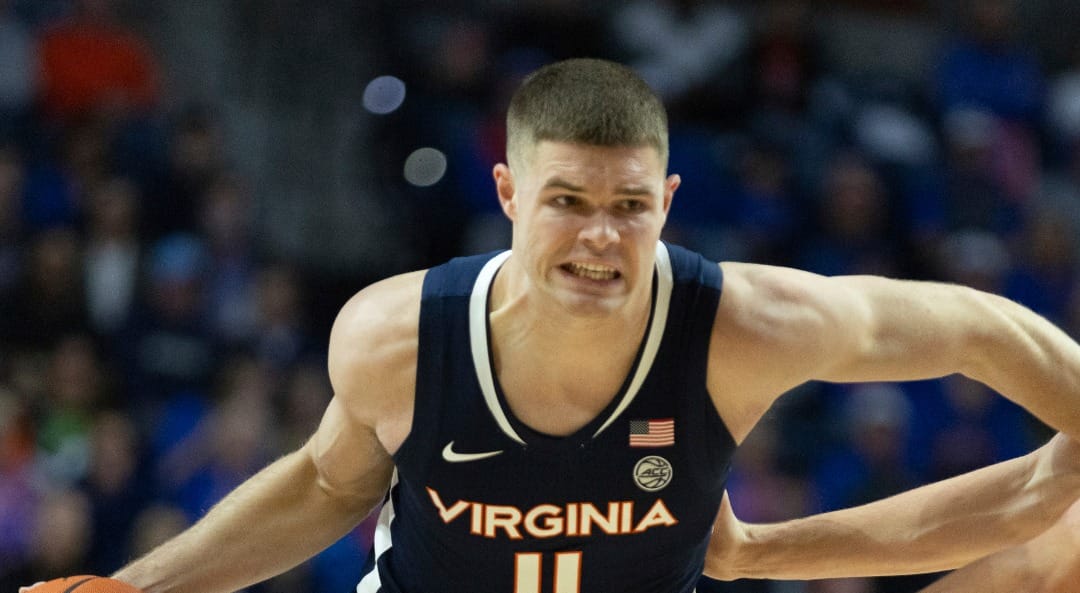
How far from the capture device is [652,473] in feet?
11.7

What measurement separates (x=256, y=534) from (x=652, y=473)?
3.60 ft

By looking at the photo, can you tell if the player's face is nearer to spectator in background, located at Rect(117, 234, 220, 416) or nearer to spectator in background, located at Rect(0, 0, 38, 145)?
spectator in background, located at Rect(117, 234, 220, 416)

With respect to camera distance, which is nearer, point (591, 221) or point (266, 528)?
point (591, 221)

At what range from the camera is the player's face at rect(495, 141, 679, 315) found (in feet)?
10.7

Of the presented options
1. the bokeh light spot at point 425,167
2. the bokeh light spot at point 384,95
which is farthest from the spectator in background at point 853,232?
the bokeh light spot at point 384,95

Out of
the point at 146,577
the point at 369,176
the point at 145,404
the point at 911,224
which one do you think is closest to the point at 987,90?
the point at 911,224

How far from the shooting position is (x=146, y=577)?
379 centimetres

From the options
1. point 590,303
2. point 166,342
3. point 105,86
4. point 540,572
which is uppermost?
point 105,86

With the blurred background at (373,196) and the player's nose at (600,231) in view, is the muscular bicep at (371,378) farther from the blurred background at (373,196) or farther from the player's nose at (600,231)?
the blurred background at (373,196)

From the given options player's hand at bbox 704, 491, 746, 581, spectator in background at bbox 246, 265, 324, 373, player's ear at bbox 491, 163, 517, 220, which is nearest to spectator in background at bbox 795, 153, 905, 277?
spectator in background at bbox 246, 265, 324, 373

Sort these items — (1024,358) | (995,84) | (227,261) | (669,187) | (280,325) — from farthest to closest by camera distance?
(995,84) < (227,261) < (280,325) < (1024,358) < (669,187)

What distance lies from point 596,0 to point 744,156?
1.58m

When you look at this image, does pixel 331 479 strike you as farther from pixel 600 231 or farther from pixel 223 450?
pixel 223 450

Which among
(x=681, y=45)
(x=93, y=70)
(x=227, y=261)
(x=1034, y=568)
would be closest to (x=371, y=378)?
(x=1034, y=568)
